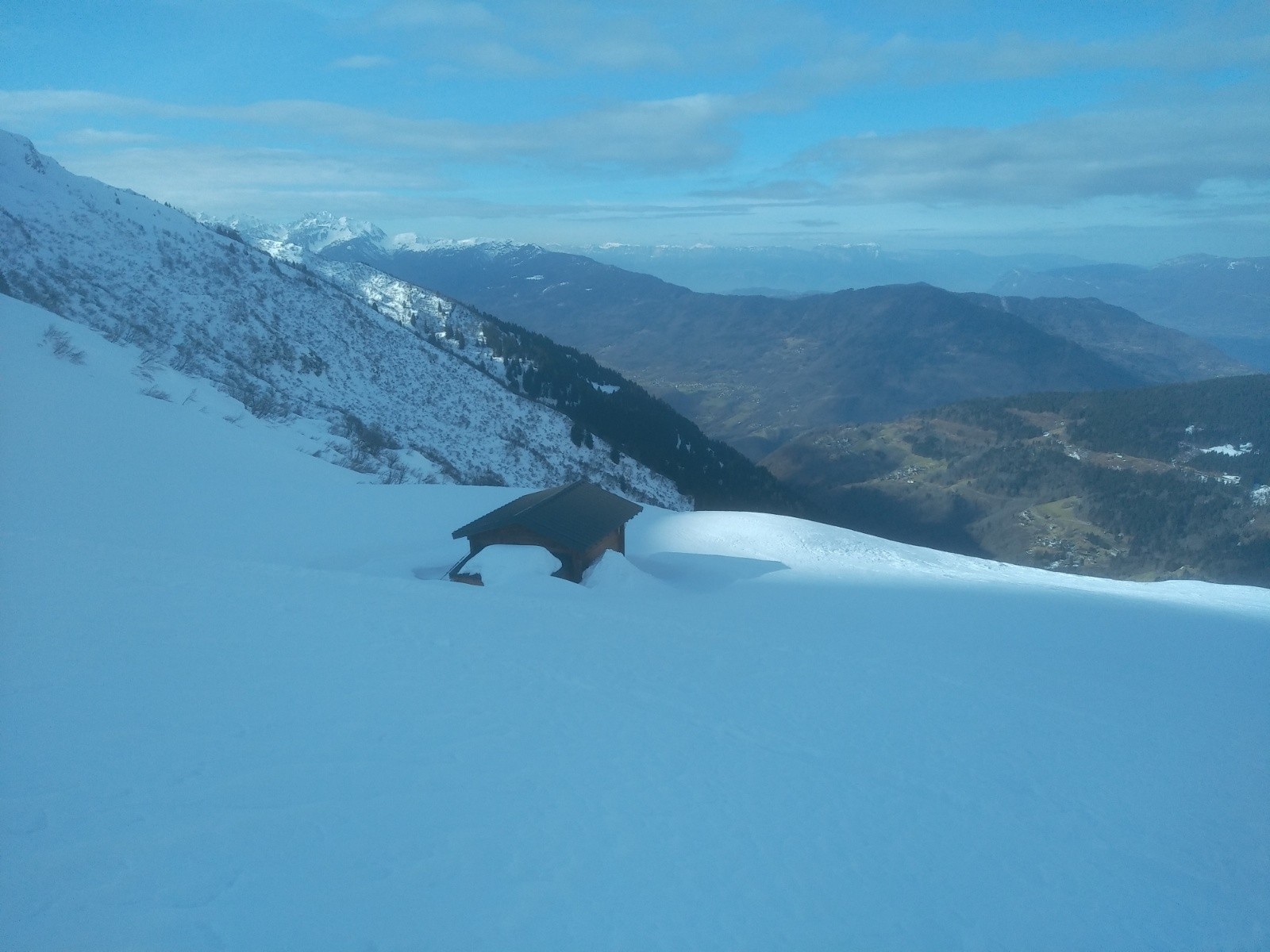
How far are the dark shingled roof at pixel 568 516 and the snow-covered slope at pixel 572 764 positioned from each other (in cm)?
143

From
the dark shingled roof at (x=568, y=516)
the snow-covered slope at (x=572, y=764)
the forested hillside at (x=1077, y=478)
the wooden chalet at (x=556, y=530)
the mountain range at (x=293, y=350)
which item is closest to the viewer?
the snow-covered slope at (x=572, y=764)

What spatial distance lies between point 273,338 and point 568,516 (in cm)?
2935

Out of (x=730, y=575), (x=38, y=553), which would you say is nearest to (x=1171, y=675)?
(x=730, y=575)

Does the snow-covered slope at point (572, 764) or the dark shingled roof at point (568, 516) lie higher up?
the dark shingled roof at point (568, 516)

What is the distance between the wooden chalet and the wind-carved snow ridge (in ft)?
29.5

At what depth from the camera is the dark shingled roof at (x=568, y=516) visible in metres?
13.9

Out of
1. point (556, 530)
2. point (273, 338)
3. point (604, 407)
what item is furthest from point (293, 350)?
point (556, 530)

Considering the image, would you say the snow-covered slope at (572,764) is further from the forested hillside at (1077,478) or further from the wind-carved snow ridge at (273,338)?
the forested hillside at (1077,478)

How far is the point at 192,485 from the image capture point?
49.0 ft

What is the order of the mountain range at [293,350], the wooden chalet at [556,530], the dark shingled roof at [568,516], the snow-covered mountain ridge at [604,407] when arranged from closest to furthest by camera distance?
1. the wooden chalet at [556,530]
2. the dark shingled roof at [568,516]
3. the mountain range at [293,350]
4. the snow-covered mountain ridge at [604,407]

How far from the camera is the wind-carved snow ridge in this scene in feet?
93.6

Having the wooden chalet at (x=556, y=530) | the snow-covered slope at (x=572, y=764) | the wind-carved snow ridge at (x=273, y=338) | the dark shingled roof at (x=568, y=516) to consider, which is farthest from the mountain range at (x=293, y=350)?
the snow-covered slope at (x=572, y=764)

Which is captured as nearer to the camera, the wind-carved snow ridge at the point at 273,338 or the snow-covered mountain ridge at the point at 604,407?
the wind-carved snow ridge at the point at 273,338

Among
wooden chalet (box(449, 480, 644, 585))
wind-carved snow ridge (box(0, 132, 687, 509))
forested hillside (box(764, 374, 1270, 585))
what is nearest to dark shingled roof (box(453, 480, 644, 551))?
wooden chalet (box(449, 480, 644, 585))
